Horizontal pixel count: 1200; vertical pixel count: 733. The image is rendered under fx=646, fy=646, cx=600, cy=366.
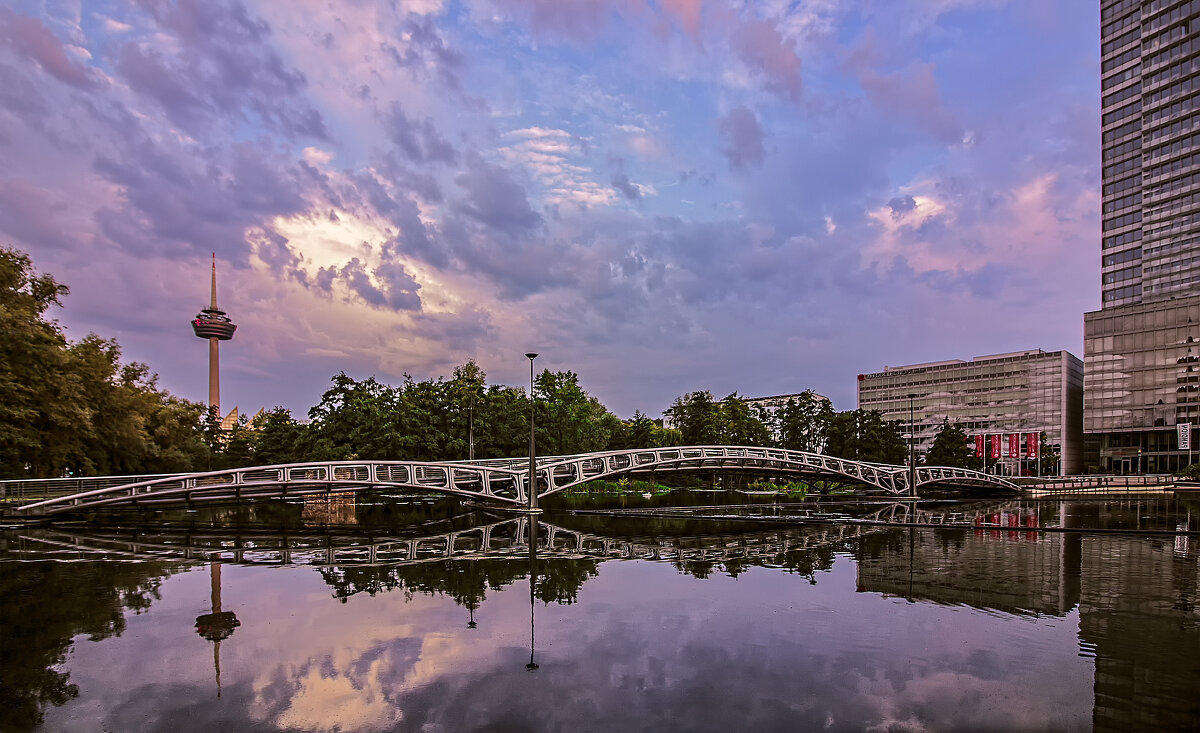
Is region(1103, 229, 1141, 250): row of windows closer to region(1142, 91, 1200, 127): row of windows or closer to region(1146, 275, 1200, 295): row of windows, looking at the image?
region(1146, 275, 1200, 295): row of windows

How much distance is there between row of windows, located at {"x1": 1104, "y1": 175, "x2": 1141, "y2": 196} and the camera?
358 ft

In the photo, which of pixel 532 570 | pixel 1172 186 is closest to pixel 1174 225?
pixel 1172 186

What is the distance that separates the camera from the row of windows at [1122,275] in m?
110

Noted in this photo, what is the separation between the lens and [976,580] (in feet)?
52.0

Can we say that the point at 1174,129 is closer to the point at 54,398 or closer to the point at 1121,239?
the point at 1121,239

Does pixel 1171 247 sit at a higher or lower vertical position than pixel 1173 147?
lower

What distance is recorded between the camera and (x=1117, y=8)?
113250 mm

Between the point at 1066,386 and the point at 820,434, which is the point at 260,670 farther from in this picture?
the point at 1066,386

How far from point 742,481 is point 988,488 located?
33.9m

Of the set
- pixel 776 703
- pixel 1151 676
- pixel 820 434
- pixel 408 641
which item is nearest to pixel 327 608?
pixel 408 641

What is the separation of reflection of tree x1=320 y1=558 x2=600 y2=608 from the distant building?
130 metres

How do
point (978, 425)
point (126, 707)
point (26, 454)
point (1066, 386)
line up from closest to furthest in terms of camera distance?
1. point (126, 707)
2. point (26, 454)
3. point (1066, 386)
4. point (978, 425)

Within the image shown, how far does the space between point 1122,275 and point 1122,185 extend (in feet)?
50.4

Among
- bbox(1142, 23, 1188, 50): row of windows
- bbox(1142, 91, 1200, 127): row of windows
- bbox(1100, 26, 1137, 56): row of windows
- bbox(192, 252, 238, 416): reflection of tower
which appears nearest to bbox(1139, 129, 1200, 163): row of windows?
bbox(1142, 91, 1200, 127): row of windows
